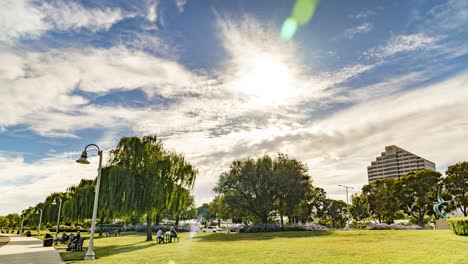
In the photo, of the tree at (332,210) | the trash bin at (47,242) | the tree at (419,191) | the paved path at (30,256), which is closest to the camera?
the paved path at (30,256)

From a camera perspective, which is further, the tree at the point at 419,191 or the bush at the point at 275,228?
the tree at the point at 419,191

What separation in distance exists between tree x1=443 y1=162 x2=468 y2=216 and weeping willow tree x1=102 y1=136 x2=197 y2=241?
119 ft

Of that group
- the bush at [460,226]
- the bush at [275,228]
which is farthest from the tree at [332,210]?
the bush at [460,226]

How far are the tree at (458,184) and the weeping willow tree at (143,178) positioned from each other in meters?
36.2

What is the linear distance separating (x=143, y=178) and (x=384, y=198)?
41.3 m

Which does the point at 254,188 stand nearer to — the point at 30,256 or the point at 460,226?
the point at 460,226

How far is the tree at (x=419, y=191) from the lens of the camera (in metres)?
45.9

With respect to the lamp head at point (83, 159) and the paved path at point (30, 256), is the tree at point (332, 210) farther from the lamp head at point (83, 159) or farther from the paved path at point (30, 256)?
the lamp head at point (83, 159)

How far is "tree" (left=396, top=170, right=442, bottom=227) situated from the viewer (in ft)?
151

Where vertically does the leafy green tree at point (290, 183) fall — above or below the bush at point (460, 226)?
above

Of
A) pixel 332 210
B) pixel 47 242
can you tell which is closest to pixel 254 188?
pixel 47 242

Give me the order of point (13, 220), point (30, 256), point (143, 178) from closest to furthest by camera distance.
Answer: point (30, 256) < point (143, 178) < point (13, 220)

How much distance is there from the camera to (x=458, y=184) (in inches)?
1673

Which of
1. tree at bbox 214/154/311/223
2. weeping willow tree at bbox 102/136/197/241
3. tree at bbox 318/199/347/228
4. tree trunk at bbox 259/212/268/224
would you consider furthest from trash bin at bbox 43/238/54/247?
tree at bbox 318/199/347/228
